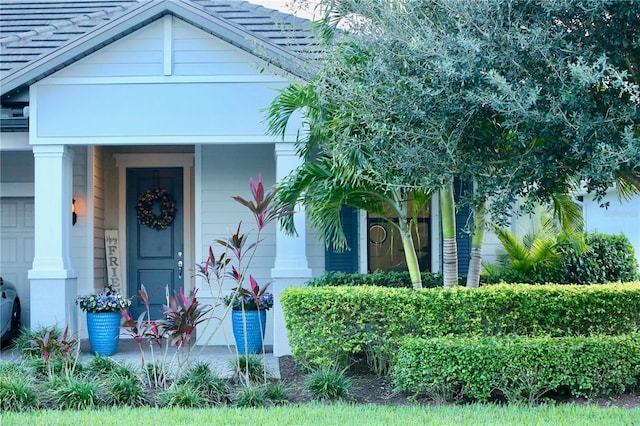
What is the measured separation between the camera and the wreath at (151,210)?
38.7 feet

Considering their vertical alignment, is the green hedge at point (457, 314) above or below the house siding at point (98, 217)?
below

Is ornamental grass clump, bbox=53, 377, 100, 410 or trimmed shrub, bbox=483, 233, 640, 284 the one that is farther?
trimmed shrub, bbox=483, 233, 640, 284

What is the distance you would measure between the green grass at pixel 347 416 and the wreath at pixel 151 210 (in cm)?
542

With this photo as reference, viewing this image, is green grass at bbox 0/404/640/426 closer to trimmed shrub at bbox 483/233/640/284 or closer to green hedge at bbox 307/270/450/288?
green hedge at bbox 307/270/450/288

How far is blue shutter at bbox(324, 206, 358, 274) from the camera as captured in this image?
1065cm

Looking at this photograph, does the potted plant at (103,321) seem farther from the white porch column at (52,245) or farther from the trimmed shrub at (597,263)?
the trimmed shrub at (597,263)

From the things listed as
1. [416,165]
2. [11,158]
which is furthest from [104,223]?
[416,165]

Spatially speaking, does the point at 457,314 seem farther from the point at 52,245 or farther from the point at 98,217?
the point at 98,217

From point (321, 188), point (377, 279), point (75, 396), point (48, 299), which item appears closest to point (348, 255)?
point (377, 279)

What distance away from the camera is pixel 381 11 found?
620 centimetres

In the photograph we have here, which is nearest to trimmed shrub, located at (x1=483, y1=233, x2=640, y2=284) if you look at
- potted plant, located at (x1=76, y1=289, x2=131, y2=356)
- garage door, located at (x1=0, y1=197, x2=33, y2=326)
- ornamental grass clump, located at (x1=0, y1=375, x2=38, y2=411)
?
potted plant, located at (x1=76, y1=289, x2=131, y2=356)

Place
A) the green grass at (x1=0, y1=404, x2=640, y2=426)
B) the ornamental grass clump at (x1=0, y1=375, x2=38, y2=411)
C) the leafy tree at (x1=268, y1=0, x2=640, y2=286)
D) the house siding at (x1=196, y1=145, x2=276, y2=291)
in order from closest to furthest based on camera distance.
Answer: the leafy tree at (x1=268, y1=0, x2=640, y2=286), the green grass at (x1=0, y1=404, x2=640, y2=426), the ornamental grass clump at (x1=0, y1=375, x2=38, y2=411), the house siding at (x1=196, y1=145, x2=276, y2=291)

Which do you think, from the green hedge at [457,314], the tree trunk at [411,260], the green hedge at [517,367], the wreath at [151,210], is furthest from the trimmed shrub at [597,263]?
the wreath at [151,210]

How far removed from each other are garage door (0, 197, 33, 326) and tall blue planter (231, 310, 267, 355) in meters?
3.76
